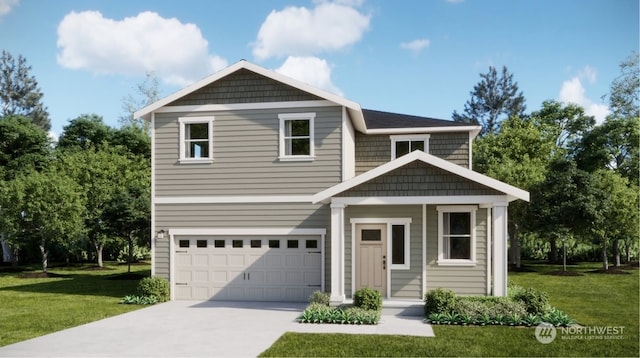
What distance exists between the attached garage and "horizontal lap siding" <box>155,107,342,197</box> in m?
1.54

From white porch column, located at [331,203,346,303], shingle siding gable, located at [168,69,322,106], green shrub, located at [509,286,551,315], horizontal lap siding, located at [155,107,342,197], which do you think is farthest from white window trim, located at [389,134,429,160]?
green shrub, located at [509,286,551,315]

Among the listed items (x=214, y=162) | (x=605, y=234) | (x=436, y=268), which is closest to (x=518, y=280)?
(x=605, y=234)

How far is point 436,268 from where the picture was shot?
14.8 metres

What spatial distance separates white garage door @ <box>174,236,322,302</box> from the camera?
16.2m

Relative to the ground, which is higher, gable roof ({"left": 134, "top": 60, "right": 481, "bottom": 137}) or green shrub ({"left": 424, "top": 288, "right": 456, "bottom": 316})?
gable roof ({"left": 134, "top": 60, "right": 481, "bottom": 137})

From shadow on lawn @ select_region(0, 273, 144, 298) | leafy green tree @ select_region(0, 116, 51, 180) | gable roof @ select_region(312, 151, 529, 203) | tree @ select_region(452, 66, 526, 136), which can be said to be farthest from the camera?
tree @ select_region(452, 66, 526, 136)

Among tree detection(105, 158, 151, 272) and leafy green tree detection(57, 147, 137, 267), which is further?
leafy green tree detection(57, 147, 137, 267)

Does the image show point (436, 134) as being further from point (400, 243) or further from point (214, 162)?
point (214, 162)

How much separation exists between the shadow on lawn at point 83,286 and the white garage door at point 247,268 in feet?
10.4

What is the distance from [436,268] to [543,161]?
22.2 m

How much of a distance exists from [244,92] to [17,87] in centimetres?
3871

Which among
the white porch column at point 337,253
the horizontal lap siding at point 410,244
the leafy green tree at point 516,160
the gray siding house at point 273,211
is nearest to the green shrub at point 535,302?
the gray siding house at point 273,211

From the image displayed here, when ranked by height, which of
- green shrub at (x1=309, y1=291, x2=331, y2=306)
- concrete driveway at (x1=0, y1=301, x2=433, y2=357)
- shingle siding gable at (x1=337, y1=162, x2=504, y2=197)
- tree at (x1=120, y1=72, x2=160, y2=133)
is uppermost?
tree at (x1=120, y1=72, x2=160, y2=133)

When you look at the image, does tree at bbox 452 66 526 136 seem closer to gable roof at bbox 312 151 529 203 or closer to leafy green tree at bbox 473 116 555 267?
leafy green tree at bbox 473 116 555 267
